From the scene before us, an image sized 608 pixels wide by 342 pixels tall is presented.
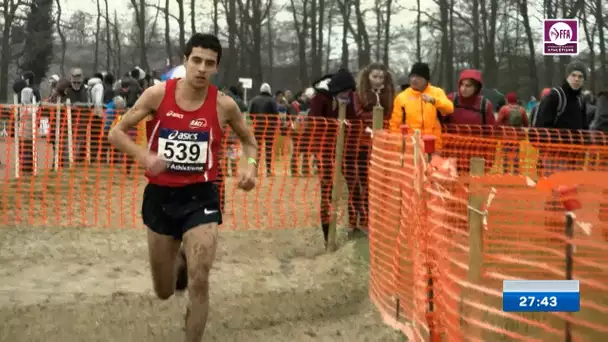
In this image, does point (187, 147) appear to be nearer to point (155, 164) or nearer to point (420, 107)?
point (155, 164)

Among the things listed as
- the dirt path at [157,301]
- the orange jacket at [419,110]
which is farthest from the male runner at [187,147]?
the orange jacket at [419,110]

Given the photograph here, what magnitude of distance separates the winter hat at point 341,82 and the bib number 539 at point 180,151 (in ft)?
12.6

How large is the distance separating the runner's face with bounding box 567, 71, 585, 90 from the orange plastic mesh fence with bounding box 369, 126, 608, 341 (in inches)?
139

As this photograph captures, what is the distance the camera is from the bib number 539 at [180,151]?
500 centimetres

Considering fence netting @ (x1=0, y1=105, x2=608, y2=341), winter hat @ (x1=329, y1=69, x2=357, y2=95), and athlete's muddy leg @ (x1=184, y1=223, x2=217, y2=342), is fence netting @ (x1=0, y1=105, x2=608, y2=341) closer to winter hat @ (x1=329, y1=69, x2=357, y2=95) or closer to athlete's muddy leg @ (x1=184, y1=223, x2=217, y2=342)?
winter hat @ (x1=329, y1=69, x2=357, y2=95)

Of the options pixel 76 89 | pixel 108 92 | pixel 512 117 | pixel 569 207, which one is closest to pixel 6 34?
pixel 108 92

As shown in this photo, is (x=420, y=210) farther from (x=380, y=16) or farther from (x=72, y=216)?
(x=380, y=16)

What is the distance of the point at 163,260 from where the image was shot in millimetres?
5312

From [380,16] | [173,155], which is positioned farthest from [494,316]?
[380,16]

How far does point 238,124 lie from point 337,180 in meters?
3.42

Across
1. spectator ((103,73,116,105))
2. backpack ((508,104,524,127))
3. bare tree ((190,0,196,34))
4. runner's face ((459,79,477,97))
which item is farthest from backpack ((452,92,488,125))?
bare tree ((190,0,196,34))

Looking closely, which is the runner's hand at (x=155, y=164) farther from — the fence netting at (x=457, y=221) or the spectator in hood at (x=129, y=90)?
the spectator in hood at (x=129, y=90)

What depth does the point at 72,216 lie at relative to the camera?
35.3ft

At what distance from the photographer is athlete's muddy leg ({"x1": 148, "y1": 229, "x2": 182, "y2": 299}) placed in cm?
522
